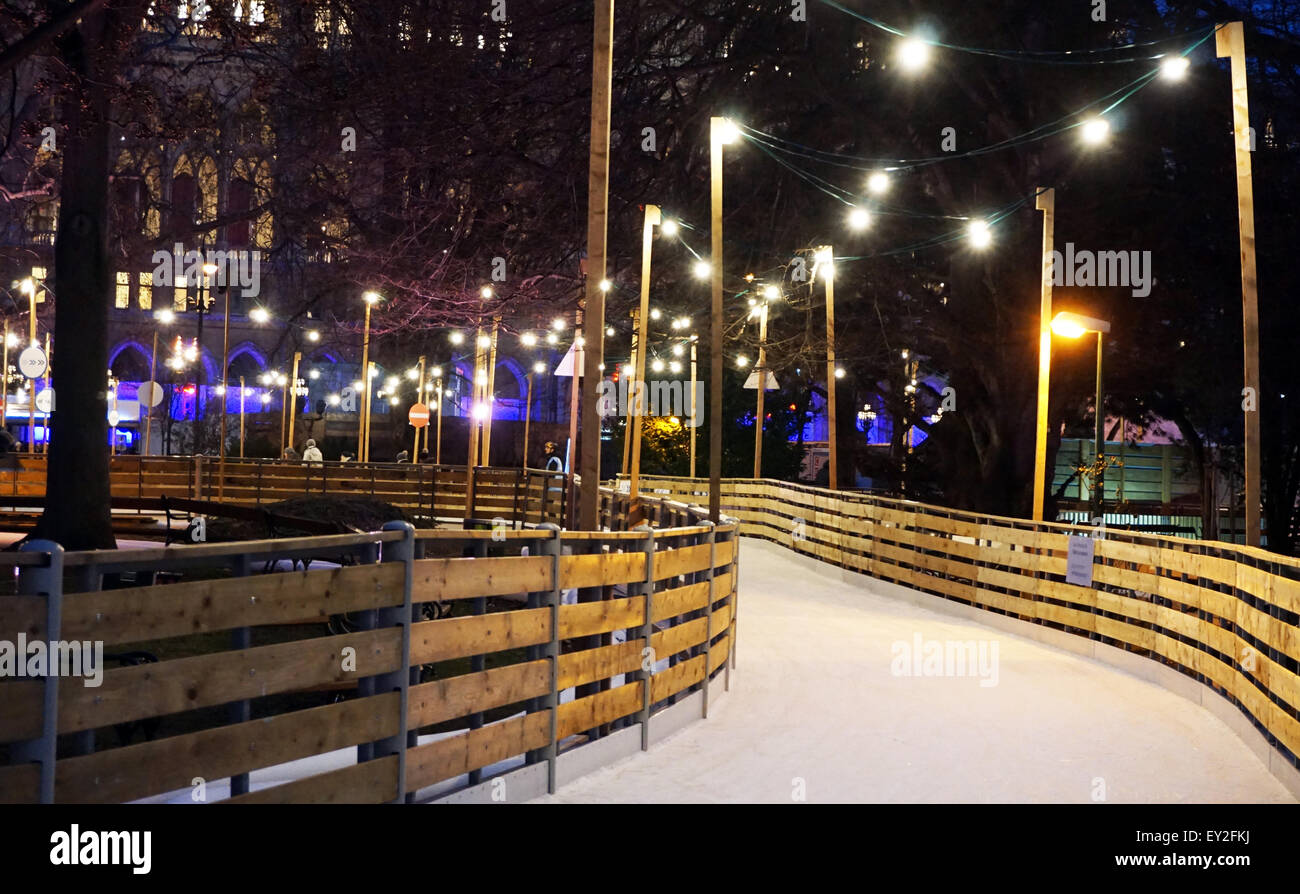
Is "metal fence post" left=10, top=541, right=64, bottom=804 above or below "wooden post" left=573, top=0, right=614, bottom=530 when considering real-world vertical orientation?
below

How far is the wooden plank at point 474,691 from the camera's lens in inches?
313

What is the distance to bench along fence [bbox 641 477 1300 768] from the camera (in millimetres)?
11820

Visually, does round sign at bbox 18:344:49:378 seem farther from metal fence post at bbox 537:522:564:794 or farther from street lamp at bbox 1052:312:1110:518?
metal fence post at bbox 537:522:564:794

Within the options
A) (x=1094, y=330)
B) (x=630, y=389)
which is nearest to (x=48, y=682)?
(x=1094, y=330)

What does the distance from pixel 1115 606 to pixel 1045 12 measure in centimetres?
1597

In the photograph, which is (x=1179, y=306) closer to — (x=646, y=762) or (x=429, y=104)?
(x=429, y=104)

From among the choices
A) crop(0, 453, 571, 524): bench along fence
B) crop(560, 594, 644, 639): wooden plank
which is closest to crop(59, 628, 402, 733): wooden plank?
crop(560, 594, 644, 639): wooden plank

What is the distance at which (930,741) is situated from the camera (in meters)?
11.9

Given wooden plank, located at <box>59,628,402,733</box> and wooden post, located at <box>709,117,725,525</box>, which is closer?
wooden plank, located at <box>59,628,402,733</box>

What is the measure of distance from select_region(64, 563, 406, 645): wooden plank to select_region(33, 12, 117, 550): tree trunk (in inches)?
554

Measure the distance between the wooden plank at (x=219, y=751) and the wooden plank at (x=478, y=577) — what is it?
63 cm

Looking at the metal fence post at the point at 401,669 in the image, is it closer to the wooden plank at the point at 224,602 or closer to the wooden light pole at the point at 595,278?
the wooden plank at the point at 224,602

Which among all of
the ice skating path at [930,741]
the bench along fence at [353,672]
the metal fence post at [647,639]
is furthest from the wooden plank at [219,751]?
the metal fence post at [647,639]

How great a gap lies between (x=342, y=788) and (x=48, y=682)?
2.03 meters
